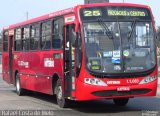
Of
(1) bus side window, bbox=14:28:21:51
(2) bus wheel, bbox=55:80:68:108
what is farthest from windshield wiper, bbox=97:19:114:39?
(1) bus side window, bbox=14:28:21:51

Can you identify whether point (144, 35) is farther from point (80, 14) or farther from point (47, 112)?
point (47, 112)

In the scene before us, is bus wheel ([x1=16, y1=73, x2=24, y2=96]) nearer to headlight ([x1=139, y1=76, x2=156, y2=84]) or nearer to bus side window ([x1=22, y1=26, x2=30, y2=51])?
bus side window ([x1=22, y1=26, x2=30, y2=51])

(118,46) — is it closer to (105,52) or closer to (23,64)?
(105,52)

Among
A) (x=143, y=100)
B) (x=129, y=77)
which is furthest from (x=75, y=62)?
(x=143, y=100)

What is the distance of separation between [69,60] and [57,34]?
1.38 m

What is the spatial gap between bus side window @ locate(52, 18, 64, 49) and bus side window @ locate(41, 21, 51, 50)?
1.55 feet

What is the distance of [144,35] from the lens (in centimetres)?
1356

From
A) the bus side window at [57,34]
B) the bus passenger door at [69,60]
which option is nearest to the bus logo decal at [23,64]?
the bus side window at [57,34]

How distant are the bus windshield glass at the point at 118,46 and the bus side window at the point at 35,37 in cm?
434

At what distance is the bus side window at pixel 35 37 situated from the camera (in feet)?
56.5

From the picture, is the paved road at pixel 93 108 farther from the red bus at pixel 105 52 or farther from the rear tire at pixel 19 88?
the rear tire at pixel 19 88

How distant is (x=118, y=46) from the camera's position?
13148 mm

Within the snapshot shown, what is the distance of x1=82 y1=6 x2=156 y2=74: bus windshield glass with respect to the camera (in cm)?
1302

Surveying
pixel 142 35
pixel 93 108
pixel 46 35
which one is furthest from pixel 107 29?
pixel 46 35
